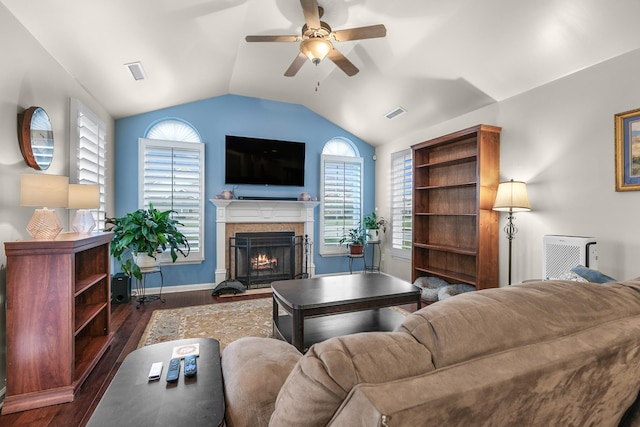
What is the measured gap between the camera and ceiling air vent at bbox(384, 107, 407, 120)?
4434mm

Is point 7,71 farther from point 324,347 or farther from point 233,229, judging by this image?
point 233,229

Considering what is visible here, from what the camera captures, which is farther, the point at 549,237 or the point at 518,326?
the point at 549,237

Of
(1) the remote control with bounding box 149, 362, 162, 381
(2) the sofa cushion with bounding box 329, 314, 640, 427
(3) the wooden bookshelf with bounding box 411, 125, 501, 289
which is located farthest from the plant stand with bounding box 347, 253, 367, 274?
(2) the sofa cushion with bounding box 329, 314, 640, 427

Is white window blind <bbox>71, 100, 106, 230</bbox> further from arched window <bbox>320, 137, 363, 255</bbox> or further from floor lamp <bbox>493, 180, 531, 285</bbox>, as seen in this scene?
floor lamp <bbox>493, 180, 531, 285</bbox>

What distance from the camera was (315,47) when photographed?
2.54 metres

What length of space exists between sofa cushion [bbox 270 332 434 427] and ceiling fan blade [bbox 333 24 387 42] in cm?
244

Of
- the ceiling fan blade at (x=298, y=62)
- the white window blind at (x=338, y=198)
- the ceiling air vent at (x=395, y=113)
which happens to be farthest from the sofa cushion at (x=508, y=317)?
the white window blind at (x=338, y=198)

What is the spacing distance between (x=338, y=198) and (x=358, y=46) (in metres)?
2.73

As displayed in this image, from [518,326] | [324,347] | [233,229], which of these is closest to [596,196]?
[518,326]

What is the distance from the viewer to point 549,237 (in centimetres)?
289

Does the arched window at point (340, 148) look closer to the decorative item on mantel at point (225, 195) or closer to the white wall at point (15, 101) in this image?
the decorative item on mantel at point (225, 195)

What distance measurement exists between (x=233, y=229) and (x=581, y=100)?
4.49m

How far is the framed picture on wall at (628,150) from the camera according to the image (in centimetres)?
245

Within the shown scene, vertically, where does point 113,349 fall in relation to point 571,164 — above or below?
below
